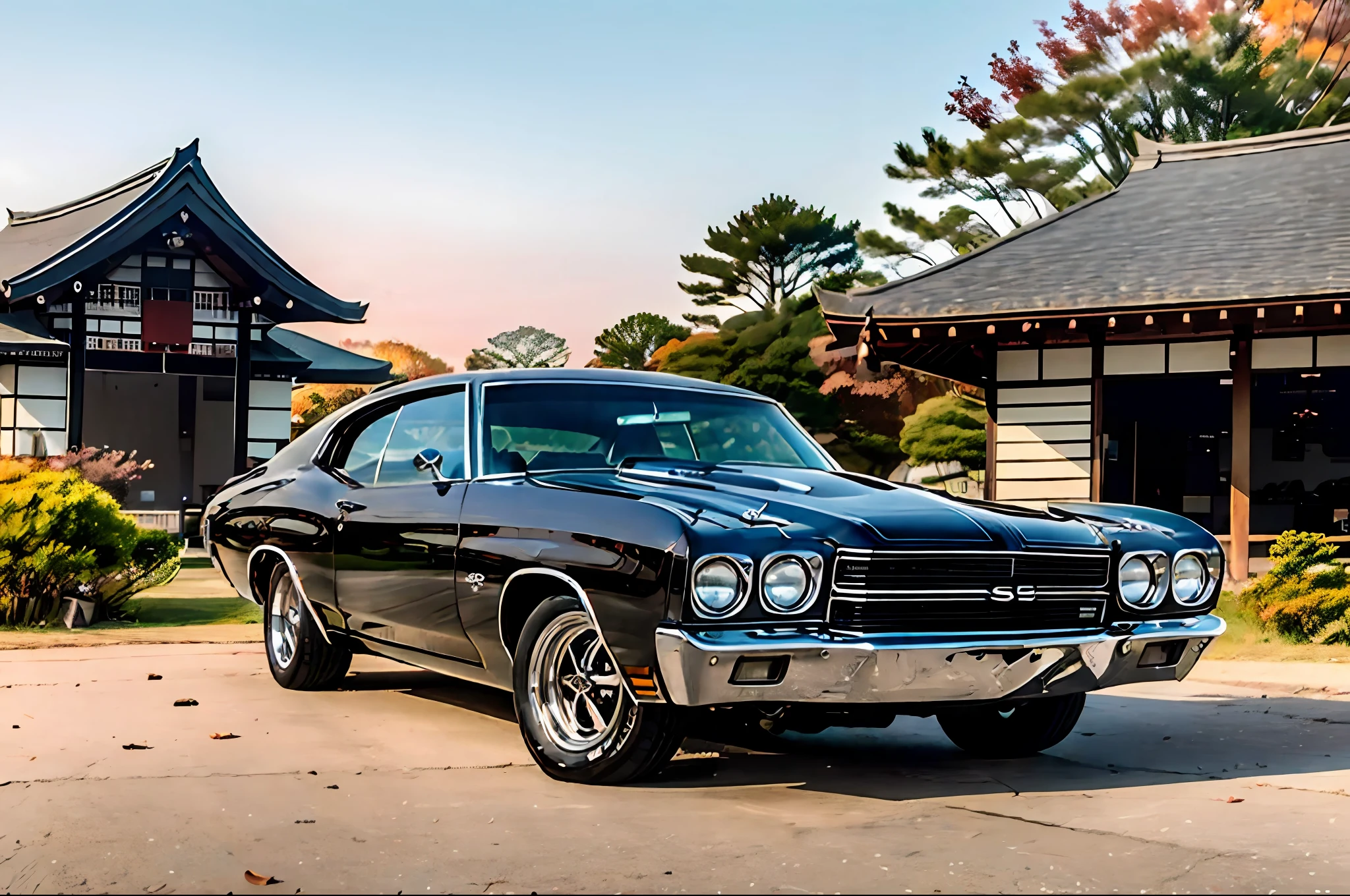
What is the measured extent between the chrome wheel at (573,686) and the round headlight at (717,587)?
1.90 ft

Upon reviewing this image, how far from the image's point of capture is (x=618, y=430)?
605cm

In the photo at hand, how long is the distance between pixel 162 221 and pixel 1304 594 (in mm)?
18234

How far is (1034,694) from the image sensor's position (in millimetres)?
4934

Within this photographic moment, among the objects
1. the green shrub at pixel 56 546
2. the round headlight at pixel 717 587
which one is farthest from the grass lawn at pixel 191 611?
the round headlight at pixel 717 587

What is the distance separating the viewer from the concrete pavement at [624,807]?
3.89 m

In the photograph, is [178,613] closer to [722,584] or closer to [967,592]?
[722,584]

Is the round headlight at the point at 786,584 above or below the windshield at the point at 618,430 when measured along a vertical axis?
below

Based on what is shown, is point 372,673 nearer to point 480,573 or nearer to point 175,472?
point 480,573

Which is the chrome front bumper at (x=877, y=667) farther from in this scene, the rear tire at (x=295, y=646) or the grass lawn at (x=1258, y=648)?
the grass lawn at (x=1258, y=648)

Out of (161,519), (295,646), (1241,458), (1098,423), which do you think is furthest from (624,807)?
(161,519)

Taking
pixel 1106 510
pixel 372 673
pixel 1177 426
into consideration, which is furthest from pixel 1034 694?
pixel 1177 426

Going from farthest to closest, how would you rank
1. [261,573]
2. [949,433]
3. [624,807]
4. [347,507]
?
[949,433]
[261,573]
[347,507]
[624,807]

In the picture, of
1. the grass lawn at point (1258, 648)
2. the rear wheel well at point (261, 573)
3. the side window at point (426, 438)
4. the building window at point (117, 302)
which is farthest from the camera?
the building window at point (117, 302)

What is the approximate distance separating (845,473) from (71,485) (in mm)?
7161
